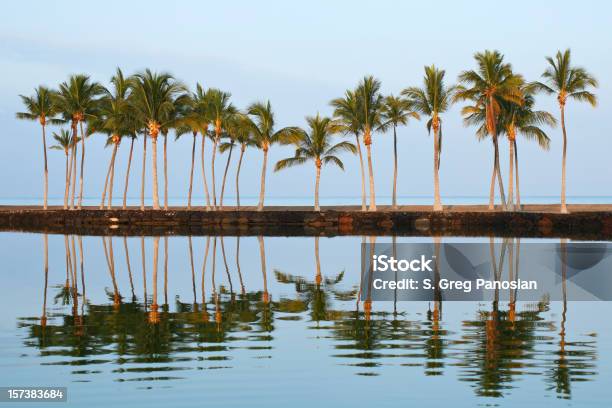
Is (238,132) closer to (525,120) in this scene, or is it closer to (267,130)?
(267,130)

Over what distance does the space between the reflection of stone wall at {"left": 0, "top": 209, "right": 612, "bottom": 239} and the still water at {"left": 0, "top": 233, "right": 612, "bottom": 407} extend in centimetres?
2772

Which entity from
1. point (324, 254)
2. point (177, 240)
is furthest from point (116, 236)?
point (324, 254)

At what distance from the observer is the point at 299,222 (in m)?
54.4

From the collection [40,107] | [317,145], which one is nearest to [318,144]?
[317,145]

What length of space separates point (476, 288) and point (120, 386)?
11391 mm

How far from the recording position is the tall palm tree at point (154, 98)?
177 ft

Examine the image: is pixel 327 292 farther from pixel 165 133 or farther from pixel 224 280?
pixel 165 133

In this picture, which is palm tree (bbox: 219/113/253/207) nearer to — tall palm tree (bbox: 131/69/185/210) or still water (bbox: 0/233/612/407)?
tall palm tree (bbox: 131/69/185/210)

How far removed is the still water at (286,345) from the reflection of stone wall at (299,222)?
2772 cm

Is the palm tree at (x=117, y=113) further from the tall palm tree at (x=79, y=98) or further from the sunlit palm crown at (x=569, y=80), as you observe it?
the sunlit palm crown at (x=569, y=80)

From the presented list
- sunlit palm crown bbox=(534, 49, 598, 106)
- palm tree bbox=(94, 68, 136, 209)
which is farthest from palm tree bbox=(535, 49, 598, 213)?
palm tree bbox=(94, 68, 136, 209)

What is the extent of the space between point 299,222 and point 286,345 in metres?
43.0

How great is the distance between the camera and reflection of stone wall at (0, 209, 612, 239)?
4575 cm

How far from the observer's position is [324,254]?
97.5 ft
